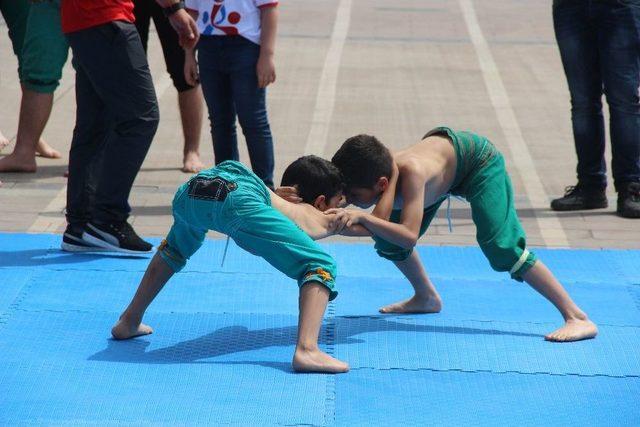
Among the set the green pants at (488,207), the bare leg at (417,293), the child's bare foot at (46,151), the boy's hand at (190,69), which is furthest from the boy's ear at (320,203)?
the child's bare foot at (46,151)

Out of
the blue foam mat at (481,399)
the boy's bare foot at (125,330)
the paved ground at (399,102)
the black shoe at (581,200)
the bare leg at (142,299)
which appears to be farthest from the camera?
the black shoe at (581,200)

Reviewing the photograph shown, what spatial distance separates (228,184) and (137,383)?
803 millimetres

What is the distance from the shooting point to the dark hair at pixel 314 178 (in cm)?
460

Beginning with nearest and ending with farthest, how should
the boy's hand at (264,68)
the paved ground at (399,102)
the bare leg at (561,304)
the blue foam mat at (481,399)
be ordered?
the blue foam mat at (481,399)
the bare leg at (561,304)
the boy's hand at (264,68)
the paved ground at (399,102)

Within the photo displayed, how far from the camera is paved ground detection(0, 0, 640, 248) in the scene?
22.9 feet

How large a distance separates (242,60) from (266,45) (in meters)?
0.16

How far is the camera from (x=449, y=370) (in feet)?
14.7

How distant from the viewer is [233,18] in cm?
656

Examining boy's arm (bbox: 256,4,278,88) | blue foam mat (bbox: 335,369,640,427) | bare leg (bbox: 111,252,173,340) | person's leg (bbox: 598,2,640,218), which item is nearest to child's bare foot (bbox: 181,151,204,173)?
boy's arm (bbox: 256,4,278,88)

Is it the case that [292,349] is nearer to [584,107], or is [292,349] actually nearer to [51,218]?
[51,218]

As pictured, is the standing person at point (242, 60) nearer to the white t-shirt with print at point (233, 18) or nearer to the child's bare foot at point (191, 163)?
the white t-shirt with print at point (233, 18)

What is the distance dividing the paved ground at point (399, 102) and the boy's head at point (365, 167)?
74.1 inches

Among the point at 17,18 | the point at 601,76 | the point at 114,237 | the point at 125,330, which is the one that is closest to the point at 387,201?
the point at 125,330

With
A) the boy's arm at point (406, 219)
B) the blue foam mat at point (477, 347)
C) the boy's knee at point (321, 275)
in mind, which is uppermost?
the boy's arm at point (406, 219)
